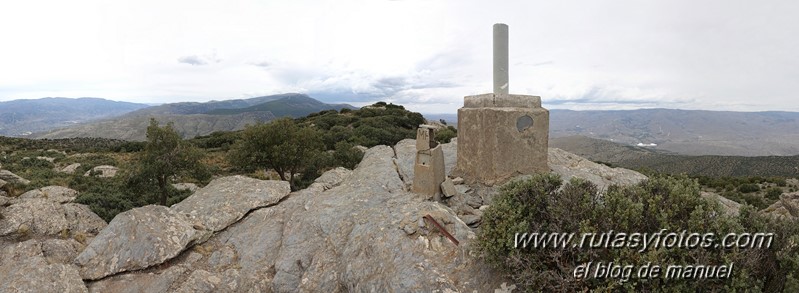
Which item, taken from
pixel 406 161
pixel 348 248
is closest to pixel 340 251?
pixel 348 248

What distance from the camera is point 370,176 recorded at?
14.5 m

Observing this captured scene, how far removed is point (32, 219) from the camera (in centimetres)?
1174

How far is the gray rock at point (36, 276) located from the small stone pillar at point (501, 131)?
1124cm

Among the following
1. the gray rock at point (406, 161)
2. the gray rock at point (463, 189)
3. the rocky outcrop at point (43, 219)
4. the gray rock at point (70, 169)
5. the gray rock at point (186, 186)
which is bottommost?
the gray rock at point (186, 186)

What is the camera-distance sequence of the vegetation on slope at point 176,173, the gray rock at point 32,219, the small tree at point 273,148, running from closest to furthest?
the gray rock at point 32,219
the vegetation on slope at point 176,173
the small tree at point 273,148

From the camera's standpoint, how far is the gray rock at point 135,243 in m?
9.56

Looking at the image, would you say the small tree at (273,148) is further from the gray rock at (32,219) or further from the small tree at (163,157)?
the gray rock at (32,219)

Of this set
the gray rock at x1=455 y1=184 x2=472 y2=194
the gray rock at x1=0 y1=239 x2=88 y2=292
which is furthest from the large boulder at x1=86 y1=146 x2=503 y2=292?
the gray rock at x1=455 y1=184 x2=472 y2=194

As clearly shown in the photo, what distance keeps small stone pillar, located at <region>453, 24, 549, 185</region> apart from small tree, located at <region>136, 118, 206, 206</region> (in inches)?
551

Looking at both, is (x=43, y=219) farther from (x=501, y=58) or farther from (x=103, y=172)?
(x=103, y=172)

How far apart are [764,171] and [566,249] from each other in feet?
230

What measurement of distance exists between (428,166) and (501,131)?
2.68m

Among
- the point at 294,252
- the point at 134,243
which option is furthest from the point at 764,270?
the point at 134,243

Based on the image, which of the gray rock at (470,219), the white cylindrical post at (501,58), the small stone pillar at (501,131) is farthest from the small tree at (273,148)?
the gray rock at (470,219)
